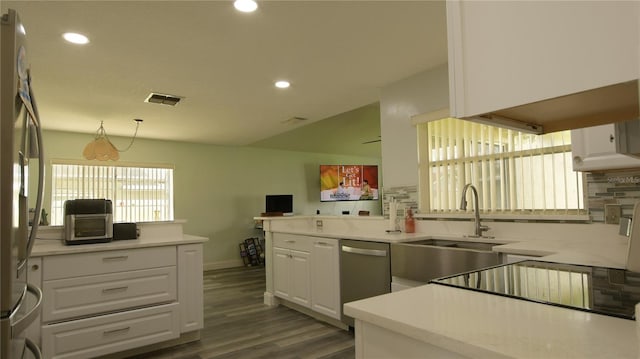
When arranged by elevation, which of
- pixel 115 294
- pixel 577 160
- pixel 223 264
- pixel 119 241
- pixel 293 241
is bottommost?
pixel 223 264

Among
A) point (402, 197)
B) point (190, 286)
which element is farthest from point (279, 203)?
point (190, 286)

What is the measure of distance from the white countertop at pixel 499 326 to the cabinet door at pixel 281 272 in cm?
301

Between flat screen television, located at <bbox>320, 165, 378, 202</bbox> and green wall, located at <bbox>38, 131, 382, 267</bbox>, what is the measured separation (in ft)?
1.50

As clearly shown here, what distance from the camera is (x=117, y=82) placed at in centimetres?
346

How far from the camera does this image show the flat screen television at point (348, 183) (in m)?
8.41

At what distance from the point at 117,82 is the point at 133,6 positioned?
1.52m

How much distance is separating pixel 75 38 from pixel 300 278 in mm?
2717

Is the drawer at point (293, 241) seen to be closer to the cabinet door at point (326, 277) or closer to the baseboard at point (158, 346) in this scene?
the cabinet door at point (326, 277)

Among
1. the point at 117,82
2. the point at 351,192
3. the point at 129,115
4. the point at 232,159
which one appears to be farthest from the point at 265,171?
the point at 117,82

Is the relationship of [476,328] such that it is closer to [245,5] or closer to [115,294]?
[245,5]

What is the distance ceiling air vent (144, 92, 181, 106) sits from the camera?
12.8 feet

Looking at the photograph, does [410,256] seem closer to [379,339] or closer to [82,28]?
[379,339]

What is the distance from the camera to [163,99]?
4.02 meters

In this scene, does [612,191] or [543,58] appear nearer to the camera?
[543,58]
